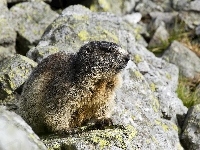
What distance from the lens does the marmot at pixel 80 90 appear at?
7758 mm

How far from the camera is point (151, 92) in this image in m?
10.4

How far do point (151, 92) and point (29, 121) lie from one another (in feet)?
9.78

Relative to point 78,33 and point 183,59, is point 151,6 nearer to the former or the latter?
point 183,59

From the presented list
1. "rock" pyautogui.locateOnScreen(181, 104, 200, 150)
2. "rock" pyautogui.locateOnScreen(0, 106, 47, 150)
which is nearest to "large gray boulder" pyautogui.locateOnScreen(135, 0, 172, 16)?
"rock" pyautogui.locateOnScreen(181, 104, 200, 150)

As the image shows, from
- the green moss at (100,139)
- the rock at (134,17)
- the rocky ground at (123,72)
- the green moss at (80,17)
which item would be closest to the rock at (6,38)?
the rocky ground at (123,72)

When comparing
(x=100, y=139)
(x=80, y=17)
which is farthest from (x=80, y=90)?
(x=80, y=17)

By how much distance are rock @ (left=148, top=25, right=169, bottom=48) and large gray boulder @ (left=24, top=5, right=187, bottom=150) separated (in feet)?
12.1

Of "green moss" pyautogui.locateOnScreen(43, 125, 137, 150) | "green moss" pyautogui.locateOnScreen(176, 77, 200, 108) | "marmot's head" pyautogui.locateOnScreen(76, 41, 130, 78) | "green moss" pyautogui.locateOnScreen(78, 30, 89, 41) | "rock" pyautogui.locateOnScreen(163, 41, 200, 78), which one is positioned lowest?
"rock" pyautogui.locateOnScreen(163, 41, 200, 78)

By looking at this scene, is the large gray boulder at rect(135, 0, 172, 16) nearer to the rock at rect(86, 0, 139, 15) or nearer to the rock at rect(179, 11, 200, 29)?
the rock at rect(86, 0, 139, 15)

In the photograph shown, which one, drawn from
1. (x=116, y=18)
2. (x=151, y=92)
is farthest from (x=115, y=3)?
(x=151, y=92)

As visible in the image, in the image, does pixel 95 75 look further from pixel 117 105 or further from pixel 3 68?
pixel 3 68

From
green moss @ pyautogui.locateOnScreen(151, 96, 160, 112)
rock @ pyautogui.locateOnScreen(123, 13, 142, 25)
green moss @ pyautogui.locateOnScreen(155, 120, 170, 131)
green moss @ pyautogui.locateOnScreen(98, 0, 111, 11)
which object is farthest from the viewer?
rock @ pyautogui.locateOnScreen(123, 13, 142, 25)

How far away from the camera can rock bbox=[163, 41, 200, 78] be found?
14.9 metres

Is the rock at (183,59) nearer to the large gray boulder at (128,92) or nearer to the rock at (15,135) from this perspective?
the large gray boulder at (128,92)
